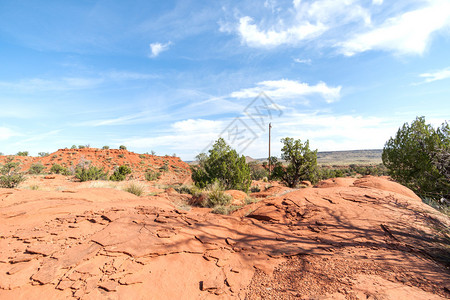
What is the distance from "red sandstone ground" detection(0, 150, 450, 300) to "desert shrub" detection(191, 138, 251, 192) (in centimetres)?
812

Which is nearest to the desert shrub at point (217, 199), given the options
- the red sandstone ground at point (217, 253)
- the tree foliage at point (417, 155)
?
the red sandstone ground at point (217, 253)

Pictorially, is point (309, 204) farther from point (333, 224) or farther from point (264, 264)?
point (264, 264)

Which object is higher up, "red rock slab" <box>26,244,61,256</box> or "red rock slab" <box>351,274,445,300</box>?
"red rock slab" <box>26,244,61,256</box>

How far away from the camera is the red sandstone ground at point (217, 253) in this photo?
2.66 metres

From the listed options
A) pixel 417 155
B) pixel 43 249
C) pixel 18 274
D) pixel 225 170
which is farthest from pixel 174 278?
pixel 417 155

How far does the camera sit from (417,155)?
12258mm

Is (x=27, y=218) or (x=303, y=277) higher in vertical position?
(x=27, y=218)

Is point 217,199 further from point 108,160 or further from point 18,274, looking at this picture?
point 108,160

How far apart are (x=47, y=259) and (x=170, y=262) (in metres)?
1.77

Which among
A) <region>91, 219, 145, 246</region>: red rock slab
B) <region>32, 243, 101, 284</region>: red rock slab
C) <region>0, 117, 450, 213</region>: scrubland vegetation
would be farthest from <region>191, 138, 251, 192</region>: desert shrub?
<region>32, 243, 101, 284</region>: red rock slab

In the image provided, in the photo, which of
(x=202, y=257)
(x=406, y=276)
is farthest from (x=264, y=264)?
(x=406, y=276)

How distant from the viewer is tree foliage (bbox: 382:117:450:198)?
11062mm

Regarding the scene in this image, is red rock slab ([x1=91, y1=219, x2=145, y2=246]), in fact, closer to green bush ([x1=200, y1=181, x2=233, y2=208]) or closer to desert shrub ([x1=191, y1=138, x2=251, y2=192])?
green bush ([x1=200, y1=181, x2=233, y2=208])

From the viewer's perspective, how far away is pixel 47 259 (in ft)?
9.82
